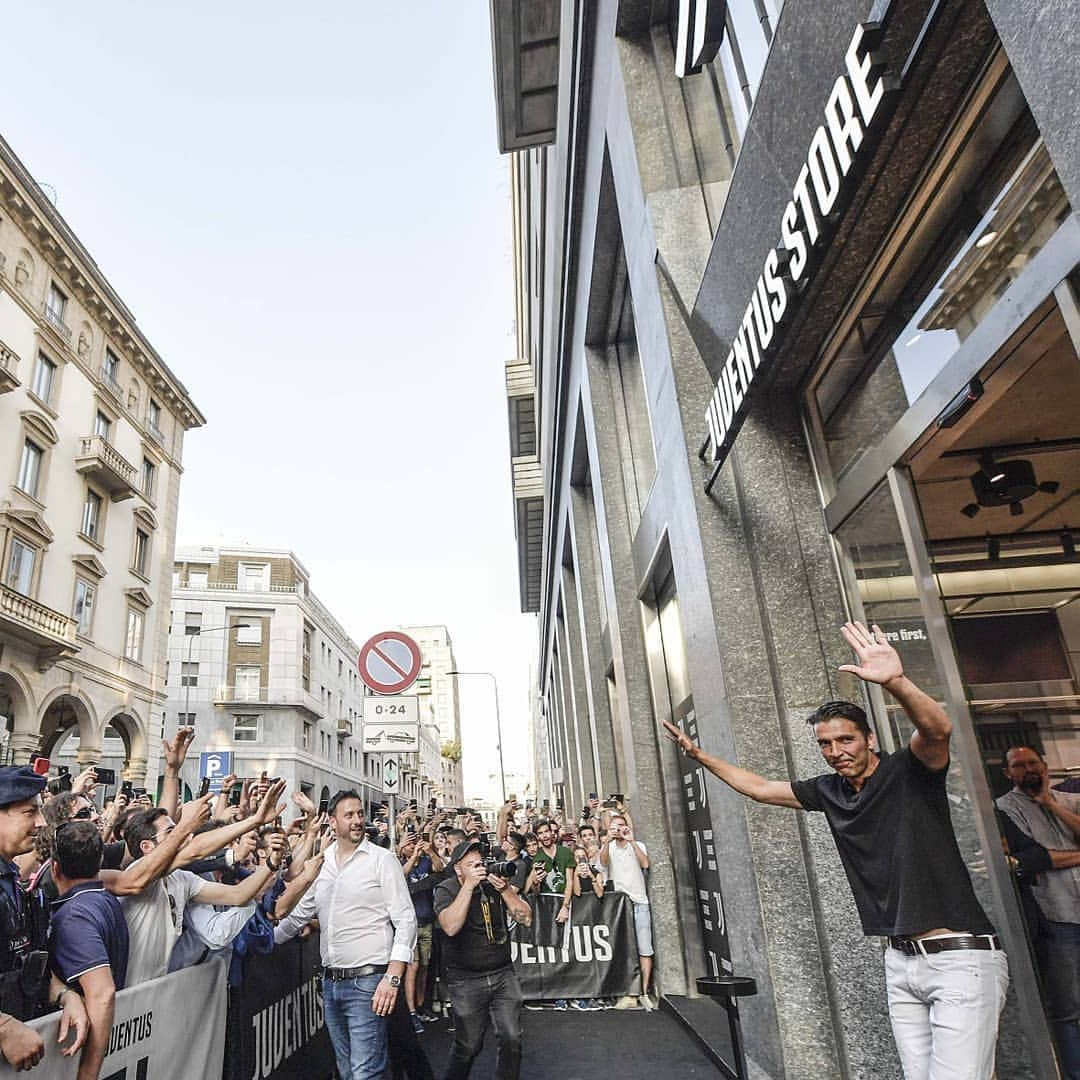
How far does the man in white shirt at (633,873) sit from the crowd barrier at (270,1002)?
0.63 feet

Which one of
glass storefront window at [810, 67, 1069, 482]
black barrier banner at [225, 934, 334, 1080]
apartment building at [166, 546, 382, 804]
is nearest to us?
glass storefront window at [810, 67, 1069, 482]

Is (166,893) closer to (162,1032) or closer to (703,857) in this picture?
(162,1032)

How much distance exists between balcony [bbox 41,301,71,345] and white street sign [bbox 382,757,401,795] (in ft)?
77.6

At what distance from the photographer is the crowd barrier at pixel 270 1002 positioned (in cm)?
373

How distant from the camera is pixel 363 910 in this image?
4984 mm

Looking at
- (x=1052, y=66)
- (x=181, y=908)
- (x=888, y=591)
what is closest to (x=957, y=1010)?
(x=888, y=591)

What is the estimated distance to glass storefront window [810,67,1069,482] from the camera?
10.5 feet

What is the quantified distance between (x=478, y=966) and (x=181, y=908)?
6.43 ft

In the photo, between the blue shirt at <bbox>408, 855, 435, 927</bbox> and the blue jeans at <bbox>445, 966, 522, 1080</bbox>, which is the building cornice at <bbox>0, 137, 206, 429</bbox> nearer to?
the blue shirt at <bbox>408, 855, 435, 927</bbox>

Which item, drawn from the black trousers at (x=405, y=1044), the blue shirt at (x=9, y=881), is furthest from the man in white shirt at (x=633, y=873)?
the blue shirt at (x=9, y=881)

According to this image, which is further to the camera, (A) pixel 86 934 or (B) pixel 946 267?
(B) pixel 946 267

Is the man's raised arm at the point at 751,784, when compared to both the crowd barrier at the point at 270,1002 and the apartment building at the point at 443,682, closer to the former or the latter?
the crowd barrier at the point at 270,1002

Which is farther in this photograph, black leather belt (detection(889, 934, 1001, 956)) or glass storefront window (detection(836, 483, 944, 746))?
glass storefront window (detection(836, 483, 944, 746))

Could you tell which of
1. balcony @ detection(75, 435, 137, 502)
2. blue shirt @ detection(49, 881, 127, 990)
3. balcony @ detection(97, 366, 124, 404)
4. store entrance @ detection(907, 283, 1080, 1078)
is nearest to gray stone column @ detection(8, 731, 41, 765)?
balcony @ detection(75, 435, 137, 502)
